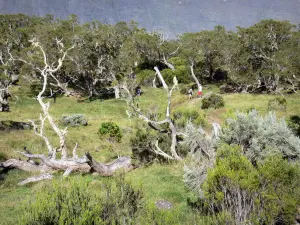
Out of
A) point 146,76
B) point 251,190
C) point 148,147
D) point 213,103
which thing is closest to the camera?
point 251,190

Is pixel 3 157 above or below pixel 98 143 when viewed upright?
above

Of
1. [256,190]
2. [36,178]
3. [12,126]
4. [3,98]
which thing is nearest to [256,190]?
[256,190]

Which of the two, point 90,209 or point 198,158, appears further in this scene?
point 198,158

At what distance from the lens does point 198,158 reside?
10.0 m

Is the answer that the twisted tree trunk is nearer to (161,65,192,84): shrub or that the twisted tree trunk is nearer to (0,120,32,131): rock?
(0,120,32,131): rock

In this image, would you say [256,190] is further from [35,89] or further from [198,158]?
[35,89]

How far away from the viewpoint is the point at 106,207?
6004 mm

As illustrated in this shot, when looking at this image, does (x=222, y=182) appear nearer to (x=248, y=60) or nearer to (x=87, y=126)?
(x=87, y=126)

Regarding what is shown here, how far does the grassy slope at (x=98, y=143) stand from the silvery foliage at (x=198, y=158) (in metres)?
0.94

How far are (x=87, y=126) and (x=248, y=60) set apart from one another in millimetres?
32080

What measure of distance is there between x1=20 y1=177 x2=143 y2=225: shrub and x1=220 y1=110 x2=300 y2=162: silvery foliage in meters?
4.69

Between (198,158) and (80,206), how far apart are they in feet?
18.2

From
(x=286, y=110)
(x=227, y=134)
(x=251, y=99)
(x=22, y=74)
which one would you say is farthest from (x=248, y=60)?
→ (x=22, y=74)

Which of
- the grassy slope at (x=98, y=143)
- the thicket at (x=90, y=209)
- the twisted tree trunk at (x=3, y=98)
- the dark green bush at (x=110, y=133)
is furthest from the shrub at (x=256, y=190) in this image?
the twisted tree trunk at (x=3, y=98)
